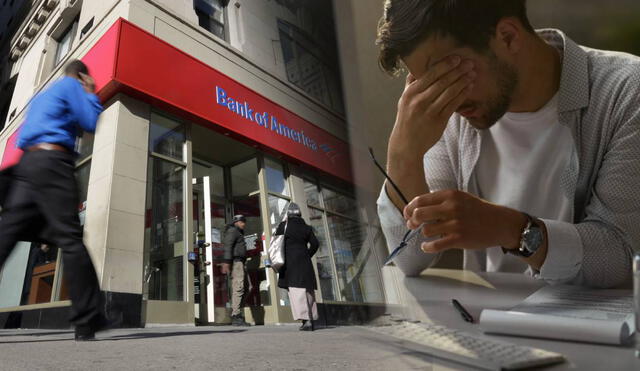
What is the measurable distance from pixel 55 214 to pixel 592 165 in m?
0.58

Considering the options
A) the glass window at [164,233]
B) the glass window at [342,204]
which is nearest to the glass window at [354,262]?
the glass window at [342,204]

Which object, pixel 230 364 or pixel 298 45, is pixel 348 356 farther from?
pixel 298 45

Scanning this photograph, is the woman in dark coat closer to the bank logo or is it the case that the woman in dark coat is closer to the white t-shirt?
the bank logo

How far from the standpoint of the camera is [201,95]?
336 millimetres

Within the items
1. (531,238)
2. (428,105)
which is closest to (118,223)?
(428,105)

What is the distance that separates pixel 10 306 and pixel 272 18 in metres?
0.31

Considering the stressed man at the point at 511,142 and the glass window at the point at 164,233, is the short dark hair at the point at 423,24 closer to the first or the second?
the stressed man at the point at 511,142

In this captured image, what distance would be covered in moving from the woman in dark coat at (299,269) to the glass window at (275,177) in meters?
0.02

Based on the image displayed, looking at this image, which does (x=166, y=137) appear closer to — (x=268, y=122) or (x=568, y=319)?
(x=268, y=122)

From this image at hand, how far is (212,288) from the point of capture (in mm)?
294

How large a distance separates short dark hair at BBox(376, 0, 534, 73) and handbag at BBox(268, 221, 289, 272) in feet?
0.66

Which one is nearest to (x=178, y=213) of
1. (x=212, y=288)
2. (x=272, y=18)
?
(x=212, y=288)

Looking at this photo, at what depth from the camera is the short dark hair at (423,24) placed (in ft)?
1.29

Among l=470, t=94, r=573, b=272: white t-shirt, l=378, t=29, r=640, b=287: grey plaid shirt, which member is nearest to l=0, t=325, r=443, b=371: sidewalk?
l=378, t=29, r=640, b=287: grey plaid shirt
